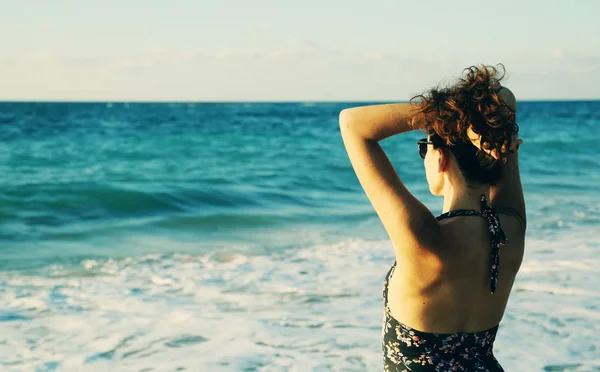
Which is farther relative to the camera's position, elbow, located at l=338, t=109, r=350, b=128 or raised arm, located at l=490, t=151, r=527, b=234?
raised arm, located at l=490, t=151, r=527, b=234

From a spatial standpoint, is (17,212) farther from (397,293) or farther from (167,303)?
(397,293)

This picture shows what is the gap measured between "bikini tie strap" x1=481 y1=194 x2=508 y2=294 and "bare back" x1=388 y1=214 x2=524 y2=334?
12 mm

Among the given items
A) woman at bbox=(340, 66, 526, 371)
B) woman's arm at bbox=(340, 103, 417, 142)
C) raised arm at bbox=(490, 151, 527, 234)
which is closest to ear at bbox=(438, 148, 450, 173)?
woman at bbox=(340, 66, 526, 371)

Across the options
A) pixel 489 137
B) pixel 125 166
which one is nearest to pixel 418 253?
pixel 489 137

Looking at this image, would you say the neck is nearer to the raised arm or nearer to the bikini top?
the bikini top

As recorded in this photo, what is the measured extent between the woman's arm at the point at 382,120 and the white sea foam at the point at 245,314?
329 cm

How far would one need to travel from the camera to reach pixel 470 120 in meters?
2.06

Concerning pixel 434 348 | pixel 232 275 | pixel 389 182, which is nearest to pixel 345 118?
pixel 389 182

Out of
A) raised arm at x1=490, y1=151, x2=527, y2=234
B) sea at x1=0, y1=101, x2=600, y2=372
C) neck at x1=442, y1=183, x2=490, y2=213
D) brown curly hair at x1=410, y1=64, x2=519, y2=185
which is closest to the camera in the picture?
brown curly hair at x1=410, y1=64, x2=519, y2=185

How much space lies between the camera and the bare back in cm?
212

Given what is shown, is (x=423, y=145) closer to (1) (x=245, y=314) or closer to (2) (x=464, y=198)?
(2) (x=464, y=198)

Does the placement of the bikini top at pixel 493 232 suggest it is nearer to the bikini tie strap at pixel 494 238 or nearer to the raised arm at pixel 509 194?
the bikini tie strap at pixel 494 238

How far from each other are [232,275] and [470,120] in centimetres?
595

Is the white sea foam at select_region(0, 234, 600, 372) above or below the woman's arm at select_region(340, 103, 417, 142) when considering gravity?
below
